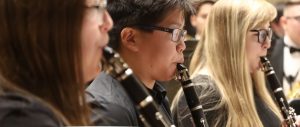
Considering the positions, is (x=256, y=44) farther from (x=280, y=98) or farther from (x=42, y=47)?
(x=42, y=47)

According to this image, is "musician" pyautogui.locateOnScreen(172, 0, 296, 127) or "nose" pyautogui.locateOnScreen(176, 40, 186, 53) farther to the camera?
"musician" pyautogui.locateOnScreen(172, 0, 296, 127)

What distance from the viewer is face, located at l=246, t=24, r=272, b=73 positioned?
275 centimetres

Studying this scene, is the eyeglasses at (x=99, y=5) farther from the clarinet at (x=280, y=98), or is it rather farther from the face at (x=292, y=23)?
the face at (x=292, y=23)

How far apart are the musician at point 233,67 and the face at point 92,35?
1249 millimetres

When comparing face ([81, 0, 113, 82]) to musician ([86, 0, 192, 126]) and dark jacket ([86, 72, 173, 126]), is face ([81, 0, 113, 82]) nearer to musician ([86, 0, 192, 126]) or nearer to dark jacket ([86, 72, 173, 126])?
dark jacket ([86, 72, 173, 126])

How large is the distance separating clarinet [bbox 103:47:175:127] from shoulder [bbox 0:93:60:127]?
1.30ft

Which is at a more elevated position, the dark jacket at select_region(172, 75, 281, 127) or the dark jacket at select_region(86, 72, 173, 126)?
the dark jacket at select_region(86, 72, 173, 126)

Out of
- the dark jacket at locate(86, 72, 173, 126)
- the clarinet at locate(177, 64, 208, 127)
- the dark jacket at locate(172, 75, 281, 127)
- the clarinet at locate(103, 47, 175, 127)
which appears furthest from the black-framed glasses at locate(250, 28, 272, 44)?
the clarinet at locate(103, 47, 175, 127)

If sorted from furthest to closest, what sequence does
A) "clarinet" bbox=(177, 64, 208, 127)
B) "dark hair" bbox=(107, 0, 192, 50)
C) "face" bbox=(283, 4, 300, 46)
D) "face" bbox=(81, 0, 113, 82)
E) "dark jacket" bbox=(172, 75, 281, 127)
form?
"face" bbox=(283, 4, 300, 46) < "dark jacket" bbox=(172, 75, 281, 127) < "clarinet" bbox=(177, 64, 208, 127) < "dark hair" bbox=(107, 0, 192, 50) < "face" bbox=(81, 0, 113, 82)

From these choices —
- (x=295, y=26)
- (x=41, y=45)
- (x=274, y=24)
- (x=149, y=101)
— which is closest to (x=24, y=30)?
(x=41, y=45)

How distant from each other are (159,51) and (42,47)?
0.91 metres

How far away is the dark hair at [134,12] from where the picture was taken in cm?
212

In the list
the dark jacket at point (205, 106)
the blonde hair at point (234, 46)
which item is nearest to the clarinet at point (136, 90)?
the dark jacket at point (205, 106)

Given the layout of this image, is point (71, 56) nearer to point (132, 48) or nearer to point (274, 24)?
point (132, 48)
